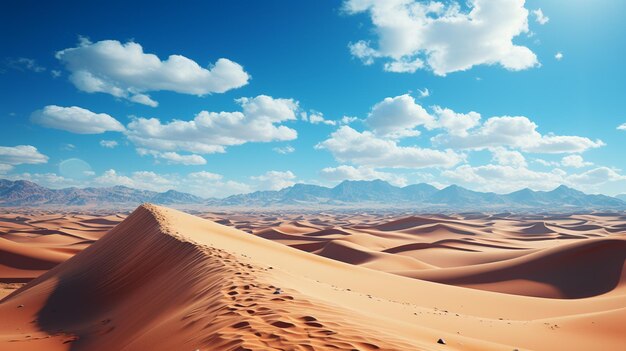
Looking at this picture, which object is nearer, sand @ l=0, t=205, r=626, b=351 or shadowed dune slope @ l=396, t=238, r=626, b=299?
sand @ l=0, t=205, r=626, b=351

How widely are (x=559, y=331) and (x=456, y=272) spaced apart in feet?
39.0

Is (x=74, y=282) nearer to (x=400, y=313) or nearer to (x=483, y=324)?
(x=400, y=313)

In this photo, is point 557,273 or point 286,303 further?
point 557,273

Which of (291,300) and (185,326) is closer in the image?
(185,326)

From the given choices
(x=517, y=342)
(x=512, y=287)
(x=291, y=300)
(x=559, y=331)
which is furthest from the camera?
(x=512, y=287)

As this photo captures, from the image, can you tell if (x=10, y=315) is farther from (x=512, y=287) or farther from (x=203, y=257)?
(x=512, y=287)

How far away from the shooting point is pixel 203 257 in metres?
8.08

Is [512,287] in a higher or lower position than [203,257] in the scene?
lower

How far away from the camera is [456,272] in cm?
1870

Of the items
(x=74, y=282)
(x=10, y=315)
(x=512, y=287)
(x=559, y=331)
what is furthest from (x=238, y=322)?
(x=512, y=287)

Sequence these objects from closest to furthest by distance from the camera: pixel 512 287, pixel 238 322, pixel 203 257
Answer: pixel 238 322
pixel 203 257
pixel 512 287

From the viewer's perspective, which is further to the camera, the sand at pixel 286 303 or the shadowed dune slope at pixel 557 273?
the shadowed dune slope at pixel 557 273

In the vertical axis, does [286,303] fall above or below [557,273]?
above

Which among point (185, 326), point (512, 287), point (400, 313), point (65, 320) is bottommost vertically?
point (512, 287)
